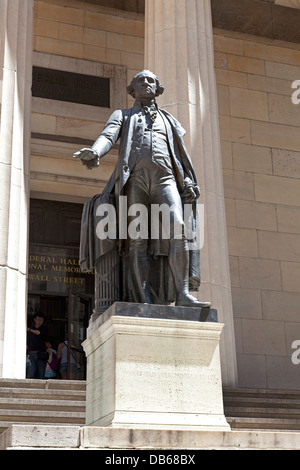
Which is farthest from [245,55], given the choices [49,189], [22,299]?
[22,299]

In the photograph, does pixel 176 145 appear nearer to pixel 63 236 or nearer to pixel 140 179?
pixel 140 179

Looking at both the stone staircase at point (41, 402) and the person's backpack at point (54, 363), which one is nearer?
the stone staircase at point (41, 402)

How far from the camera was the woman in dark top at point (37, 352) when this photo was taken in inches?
544

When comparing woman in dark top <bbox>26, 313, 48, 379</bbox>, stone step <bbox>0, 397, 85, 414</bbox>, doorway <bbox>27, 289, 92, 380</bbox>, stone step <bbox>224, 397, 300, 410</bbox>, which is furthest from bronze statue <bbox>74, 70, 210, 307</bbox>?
doorway <bbox>27, 289, 92, 380</bbox>

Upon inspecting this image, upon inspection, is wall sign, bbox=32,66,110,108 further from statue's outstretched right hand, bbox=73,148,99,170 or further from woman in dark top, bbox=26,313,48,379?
statue's outstretched right hand, bbox=73,148,99,170

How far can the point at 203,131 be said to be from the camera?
44.2 ft

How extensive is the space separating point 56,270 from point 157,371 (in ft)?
35.8

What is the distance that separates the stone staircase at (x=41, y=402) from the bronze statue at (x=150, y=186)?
300cm

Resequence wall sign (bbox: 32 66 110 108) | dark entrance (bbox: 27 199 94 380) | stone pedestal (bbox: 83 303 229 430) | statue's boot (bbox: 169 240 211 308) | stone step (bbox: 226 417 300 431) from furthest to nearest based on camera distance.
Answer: wall sign (bbox: 32 66 110 108) → dark entrance (bbox: 27 199 94 380) → stone step (bbox: 226 417 300 431) → statue's boot (bbox: 169 240 211 308) → stone pedestal (bbox: 83 303 229 430)

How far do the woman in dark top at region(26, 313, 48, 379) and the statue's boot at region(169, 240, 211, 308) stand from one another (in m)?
7.42

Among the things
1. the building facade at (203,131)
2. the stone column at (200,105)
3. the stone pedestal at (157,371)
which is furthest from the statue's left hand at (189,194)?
the building facade at (203,131)

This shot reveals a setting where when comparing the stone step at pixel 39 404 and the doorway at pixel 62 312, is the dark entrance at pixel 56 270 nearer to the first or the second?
the doorway at pixel 62 312

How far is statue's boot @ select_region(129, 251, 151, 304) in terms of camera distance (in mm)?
6965

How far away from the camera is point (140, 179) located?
7293 millimetres
